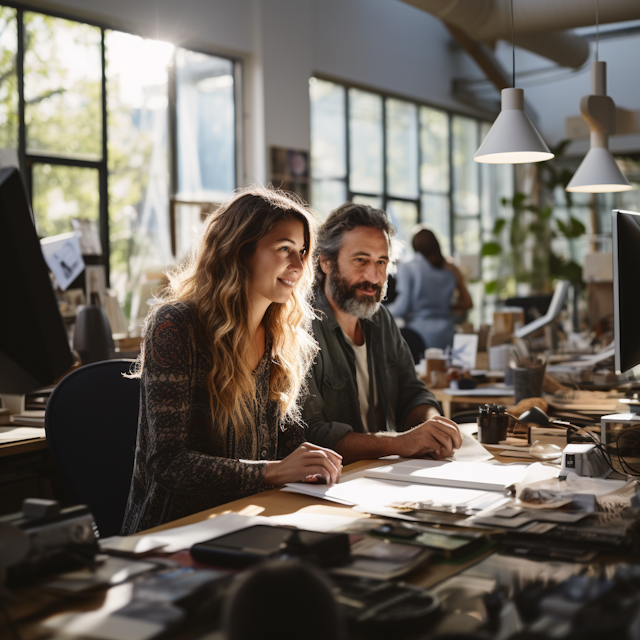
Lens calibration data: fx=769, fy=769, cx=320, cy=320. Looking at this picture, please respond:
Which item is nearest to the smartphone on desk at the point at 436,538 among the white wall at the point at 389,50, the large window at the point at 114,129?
the large window at the point at 114,129

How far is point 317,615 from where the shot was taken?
75 cm

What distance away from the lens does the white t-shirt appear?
2424 millimetres

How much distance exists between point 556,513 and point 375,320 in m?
1.33

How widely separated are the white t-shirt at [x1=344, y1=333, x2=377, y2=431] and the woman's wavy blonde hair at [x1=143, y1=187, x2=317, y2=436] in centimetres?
44

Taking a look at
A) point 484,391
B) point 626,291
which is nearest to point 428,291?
point 484,391

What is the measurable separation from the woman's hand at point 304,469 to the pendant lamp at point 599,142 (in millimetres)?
2381

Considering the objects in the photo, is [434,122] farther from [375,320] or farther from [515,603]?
[515,603]

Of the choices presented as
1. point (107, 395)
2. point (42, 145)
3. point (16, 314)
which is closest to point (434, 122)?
point (42, 145)

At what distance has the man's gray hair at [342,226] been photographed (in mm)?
2445

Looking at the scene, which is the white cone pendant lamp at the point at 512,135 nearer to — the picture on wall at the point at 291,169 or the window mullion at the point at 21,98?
the window mullion at the point at 21,98

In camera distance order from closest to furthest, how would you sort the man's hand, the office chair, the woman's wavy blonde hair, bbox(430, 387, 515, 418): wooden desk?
1. the woman's wavy blonde hair
2. the man's hand
3. bbox(430, 387, 515, 418): wooden desk
4. the office chair

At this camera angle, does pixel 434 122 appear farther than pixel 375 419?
Yes

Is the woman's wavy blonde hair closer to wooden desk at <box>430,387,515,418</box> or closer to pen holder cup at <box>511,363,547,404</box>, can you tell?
pen holder cup at <box>511,363,547,404</box>

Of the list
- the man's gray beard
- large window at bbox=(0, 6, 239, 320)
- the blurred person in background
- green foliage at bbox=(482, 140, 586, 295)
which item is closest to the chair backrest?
the man's gray beard
